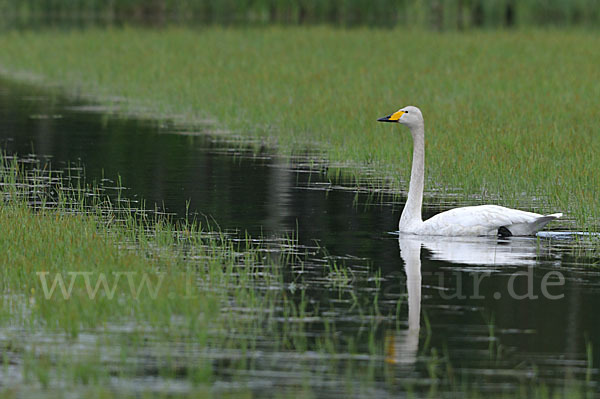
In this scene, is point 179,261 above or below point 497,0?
below

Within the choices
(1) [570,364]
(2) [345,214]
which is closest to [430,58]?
(2) [345,214]

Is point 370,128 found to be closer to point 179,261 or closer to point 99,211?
point 99,211

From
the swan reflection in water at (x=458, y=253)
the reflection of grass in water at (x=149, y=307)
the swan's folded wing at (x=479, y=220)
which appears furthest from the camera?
the swan's folded wing at (x=479, y=220)

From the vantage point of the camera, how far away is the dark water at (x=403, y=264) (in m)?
8.73

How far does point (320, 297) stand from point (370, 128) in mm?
13328

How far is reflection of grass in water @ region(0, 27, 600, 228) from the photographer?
61.4 feet

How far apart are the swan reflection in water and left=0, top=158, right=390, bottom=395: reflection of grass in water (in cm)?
87

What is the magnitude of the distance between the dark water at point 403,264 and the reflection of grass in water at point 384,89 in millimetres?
1670

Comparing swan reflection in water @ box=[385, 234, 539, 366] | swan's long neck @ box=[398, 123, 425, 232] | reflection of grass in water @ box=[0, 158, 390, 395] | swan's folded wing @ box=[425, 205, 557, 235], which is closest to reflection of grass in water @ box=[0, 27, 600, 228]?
swan's folded wing @ box=[425, 205, 557, 235]

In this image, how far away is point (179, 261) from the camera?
11.9 meters

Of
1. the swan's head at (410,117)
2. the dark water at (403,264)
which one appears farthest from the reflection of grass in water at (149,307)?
the swan's head at (410,117)

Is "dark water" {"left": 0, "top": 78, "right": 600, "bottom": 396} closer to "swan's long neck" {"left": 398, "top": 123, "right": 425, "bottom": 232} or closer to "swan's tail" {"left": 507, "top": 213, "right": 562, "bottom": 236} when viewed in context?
"swan's tail" {"left": 507, "top": 213, "right": 562, "bottom": 236}

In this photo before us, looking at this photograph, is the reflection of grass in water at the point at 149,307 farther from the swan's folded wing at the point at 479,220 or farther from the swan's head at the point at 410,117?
the swan's head at the point at 410,117

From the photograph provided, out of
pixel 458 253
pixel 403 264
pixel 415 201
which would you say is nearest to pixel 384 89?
pixel 415 201
